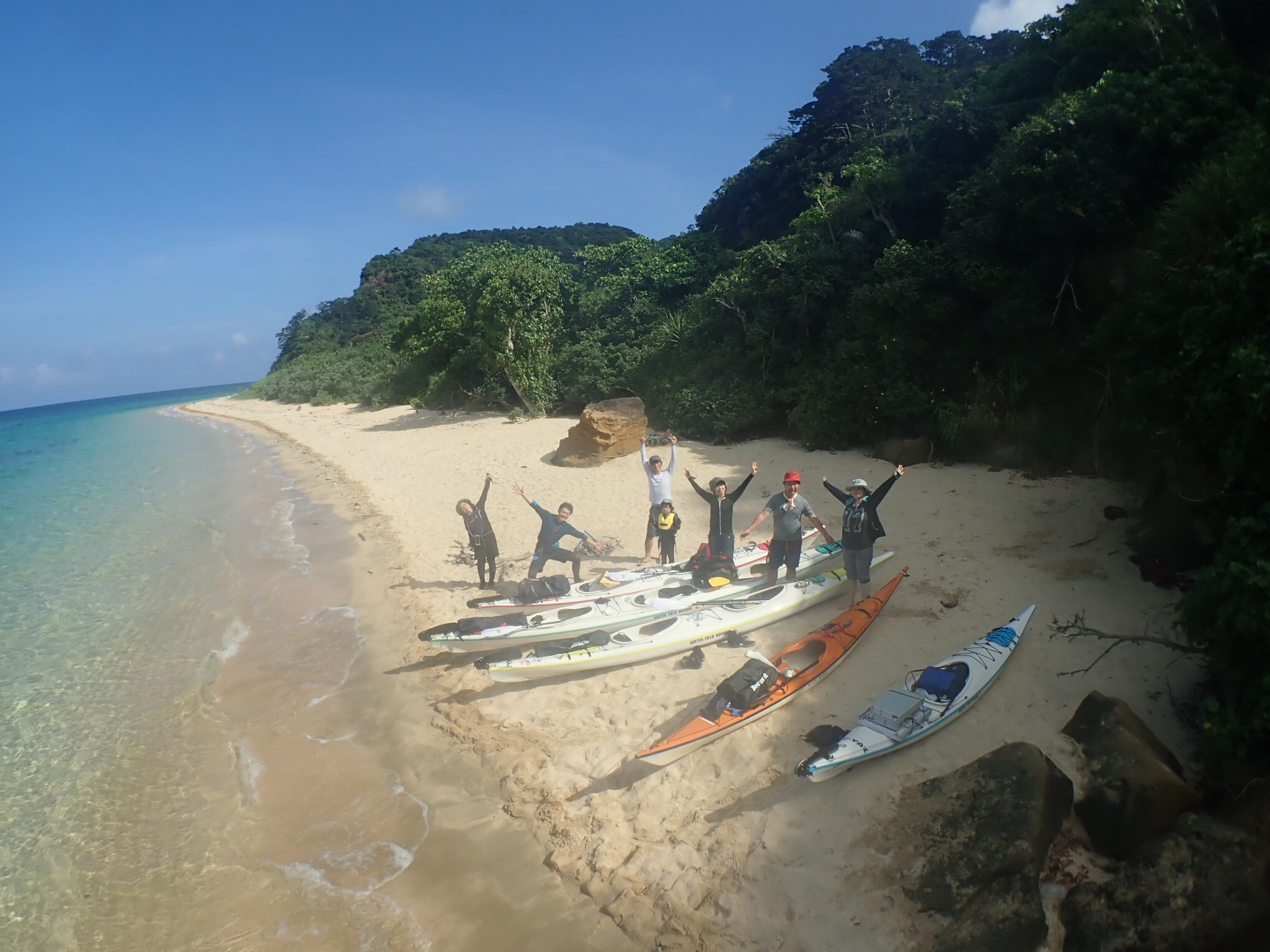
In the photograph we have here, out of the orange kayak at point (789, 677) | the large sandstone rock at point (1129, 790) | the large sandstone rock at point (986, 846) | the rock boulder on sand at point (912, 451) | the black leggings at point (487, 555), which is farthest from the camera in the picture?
the rock boulder on sand at point (912, 451)

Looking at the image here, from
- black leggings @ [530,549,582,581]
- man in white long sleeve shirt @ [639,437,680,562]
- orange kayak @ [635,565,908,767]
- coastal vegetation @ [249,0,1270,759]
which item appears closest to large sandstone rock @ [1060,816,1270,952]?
coastal vegetation @ [249,0,1270,759]

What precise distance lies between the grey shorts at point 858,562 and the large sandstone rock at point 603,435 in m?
9.38

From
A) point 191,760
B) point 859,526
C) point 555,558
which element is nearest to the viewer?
point 191,760

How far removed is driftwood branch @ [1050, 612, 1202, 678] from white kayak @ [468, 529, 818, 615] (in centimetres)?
315

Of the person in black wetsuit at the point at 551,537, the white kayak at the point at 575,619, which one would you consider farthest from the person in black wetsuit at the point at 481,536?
the white kayak at the point at 575,619

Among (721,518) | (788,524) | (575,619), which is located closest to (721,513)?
(721,518)

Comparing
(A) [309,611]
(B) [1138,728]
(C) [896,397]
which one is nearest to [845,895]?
(B) [1138,728]

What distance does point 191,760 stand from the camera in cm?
753

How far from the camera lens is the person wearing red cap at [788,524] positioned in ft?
26.7

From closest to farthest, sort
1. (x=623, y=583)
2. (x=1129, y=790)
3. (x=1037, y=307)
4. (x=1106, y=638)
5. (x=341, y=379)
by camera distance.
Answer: (x=1129, y=790) < (x=1106, y=638) < (x=623, y=583) < (x=1037, y=307) < (x=341, y=379)

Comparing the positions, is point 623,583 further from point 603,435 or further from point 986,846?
point 603,435

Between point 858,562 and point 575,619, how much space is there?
3.42m

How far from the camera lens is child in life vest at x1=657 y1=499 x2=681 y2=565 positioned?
987 cm

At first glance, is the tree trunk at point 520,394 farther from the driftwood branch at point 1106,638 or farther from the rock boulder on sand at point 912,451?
the driftwood branch at point 1106,638
